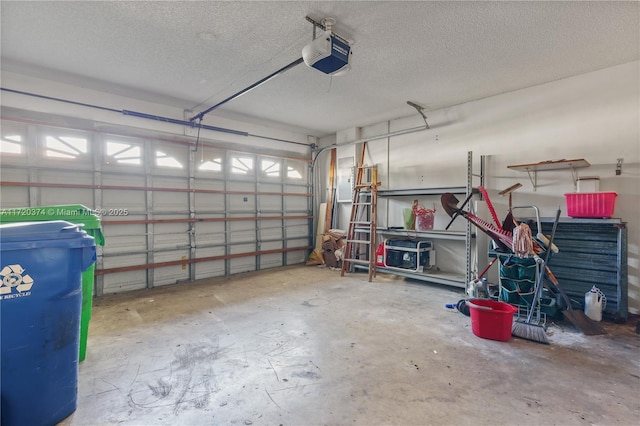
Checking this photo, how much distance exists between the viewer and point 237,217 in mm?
5648

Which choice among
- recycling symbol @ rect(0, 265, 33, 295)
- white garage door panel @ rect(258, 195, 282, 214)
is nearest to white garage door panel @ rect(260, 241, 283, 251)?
white garage door panel @ rect(258, 195, 282, 214)

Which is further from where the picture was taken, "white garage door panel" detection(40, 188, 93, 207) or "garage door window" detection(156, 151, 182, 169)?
"garage door window" detection(156, 151, 182, 169)

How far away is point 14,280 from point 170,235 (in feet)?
11.7

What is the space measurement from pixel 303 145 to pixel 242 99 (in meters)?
2.24

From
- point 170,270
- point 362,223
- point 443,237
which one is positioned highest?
point 362,223

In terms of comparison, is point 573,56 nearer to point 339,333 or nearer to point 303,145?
point 339,333

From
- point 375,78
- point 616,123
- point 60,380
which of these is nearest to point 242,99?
point 375,78

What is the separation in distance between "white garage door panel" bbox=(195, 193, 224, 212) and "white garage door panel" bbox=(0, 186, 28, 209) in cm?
212

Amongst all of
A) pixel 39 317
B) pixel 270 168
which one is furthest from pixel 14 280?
pixel 270 168

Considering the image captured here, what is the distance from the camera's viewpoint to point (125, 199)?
4.49 meters

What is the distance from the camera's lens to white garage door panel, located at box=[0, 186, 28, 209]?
145 inches

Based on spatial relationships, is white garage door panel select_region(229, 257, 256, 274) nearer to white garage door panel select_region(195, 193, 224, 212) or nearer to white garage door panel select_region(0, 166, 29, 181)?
white garage door panel select_region(195, 193, 224, 212)

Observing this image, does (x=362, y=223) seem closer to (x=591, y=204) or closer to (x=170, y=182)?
(x=591, y=204)

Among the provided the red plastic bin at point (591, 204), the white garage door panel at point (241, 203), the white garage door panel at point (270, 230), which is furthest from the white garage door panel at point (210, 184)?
A: the red plastic bin at point (591, 204)
